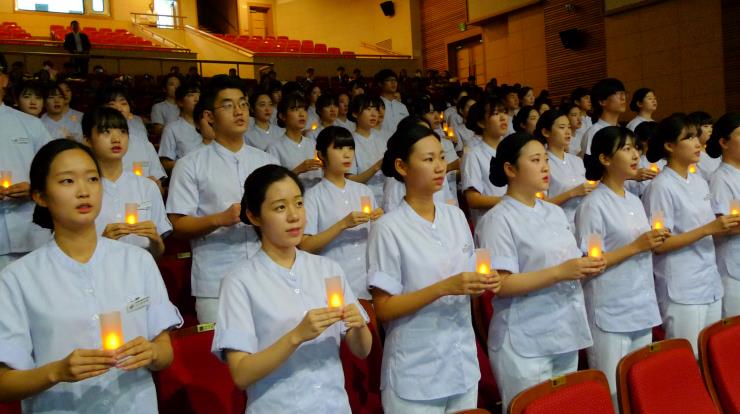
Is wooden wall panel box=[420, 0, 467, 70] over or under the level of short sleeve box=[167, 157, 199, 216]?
over

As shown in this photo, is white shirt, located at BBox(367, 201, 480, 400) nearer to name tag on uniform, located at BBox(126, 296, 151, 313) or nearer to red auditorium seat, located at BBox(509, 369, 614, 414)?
red auditorium seat, located at BBox(509, 369, 614, 414)

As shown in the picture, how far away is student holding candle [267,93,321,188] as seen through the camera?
15.3 feet

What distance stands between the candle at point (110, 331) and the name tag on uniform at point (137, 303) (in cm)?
22

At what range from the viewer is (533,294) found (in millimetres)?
2412

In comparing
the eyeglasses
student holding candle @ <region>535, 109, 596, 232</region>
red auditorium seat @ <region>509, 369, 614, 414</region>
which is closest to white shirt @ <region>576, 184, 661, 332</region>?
red auditorium seat @ <region>509, 369, 614, 414</region>

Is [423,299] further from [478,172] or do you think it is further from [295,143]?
[295,143]

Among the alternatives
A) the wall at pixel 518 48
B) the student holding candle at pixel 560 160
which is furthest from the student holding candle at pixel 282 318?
the wall at pixel 518 48

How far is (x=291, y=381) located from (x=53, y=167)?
0.87 metres

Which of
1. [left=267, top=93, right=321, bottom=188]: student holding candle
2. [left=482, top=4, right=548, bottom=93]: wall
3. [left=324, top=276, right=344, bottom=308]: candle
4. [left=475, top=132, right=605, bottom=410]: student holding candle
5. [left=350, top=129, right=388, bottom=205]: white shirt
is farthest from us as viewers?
[left=482, top=4, right=548, bottom=93]: wall

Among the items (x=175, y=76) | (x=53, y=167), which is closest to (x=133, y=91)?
(x=175, y=76)

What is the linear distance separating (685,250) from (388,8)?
13.7 meters

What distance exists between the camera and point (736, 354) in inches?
91.5

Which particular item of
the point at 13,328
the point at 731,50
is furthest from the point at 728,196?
the point at 731,50

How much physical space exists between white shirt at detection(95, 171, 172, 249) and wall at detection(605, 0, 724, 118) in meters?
8.49
